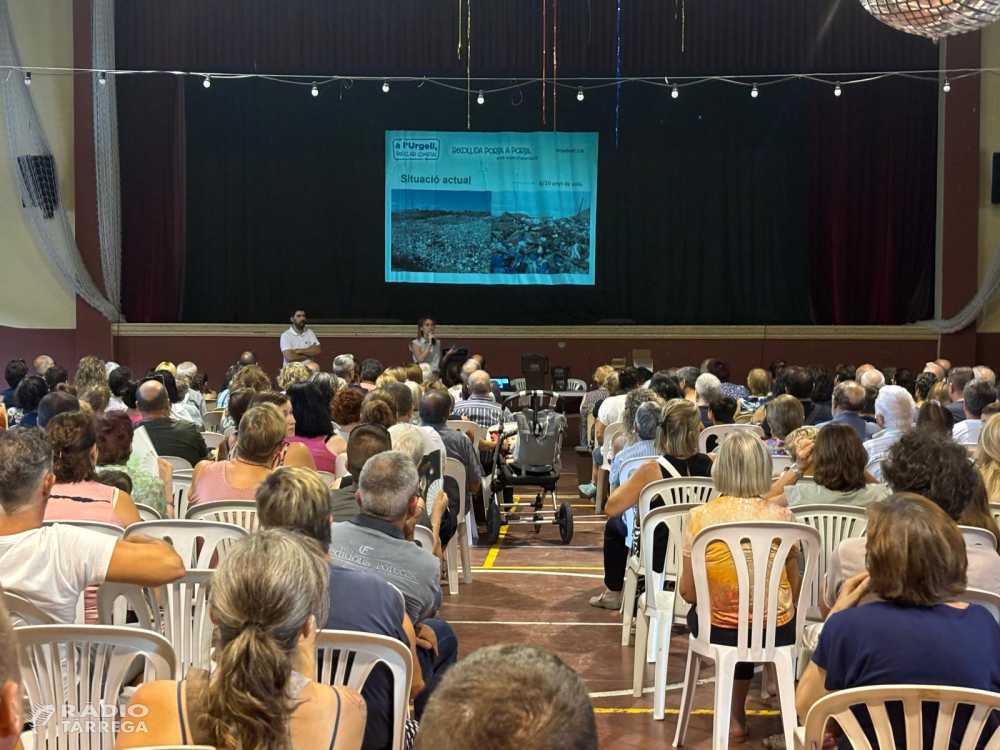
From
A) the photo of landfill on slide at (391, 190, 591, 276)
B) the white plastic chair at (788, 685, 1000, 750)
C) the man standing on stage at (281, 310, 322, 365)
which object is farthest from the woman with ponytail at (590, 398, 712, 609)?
the photo of landfill on slide at (391, 190, 591, 276)

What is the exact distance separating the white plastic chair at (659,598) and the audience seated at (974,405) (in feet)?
7.68

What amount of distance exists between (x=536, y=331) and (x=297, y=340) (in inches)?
119

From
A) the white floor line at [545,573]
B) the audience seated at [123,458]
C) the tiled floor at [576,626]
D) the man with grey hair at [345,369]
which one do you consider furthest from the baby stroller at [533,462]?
the audience seated at [123,458]

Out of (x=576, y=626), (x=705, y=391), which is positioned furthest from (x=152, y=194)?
(x=576, y=626)

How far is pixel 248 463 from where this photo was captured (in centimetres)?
466

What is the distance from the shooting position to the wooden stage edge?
14.7 metres

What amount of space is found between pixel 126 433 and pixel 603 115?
36.2 ft

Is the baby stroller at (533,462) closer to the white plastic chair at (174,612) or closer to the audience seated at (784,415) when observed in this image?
the audience seated at (784,415)

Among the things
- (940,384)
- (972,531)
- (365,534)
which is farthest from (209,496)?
(940,384)

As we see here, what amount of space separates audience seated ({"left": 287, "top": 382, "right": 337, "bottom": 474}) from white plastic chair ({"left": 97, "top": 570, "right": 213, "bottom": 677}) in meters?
2.33

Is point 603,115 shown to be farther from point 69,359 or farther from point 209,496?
point 209,496

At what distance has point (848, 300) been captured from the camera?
14.8 meters

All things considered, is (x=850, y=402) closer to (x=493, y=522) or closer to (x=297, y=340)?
Result: (x=493, y=522)

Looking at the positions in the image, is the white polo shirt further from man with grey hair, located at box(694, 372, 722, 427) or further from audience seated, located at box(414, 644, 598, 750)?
audience seated, located at box(414, 644, 598, 750)
